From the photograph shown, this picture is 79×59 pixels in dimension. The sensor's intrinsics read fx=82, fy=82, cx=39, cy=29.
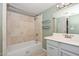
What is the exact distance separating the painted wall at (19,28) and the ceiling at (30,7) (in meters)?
0.08

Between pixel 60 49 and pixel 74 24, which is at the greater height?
pixel 74 24

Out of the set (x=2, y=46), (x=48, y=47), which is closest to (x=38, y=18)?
(x=48, y=47)

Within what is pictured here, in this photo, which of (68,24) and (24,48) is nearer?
(68,24)

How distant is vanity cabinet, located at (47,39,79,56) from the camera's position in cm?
113

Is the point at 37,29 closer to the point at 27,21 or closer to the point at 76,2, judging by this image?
the point at 27,21

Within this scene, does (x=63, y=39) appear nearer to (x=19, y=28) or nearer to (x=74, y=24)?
(x=74, y=24)

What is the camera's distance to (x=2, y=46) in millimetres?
1347

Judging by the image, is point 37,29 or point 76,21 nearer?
point 76,21

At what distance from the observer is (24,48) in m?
1.47

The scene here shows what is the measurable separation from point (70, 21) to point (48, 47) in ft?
1.87

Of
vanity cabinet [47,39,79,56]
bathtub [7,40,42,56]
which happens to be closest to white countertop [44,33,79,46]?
vanity cabinet [47,39,79,56]

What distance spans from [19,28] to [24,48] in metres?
0.38

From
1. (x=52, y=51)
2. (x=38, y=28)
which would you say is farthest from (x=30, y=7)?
(x=52, y=51)

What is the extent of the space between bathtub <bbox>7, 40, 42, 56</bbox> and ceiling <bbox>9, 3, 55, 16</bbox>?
53 centimetres
